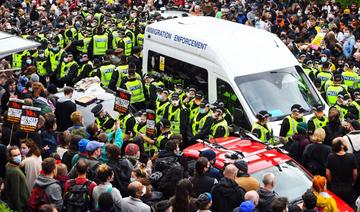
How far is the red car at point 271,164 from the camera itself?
10.4 meters

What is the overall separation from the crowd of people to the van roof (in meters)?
0.82

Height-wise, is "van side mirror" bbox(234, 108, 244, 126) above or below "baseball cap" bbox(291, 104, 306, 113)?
below

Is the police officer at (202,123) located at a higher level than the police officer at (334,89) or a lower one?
lower

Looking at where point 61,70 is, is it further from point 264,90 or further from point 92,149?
point 92,149

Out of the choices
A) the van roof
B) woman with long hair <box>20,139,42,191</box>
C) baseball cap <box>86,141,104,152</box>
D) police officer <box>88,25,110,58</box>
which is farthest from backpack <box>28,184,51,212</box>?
police officer <box>88,25,110,58</box>

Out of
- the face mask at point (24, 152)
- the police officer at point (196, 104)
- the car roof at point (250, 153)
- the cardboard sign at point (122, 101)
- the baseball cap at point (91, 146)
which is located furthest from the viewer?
the police officer at point (196, 104)

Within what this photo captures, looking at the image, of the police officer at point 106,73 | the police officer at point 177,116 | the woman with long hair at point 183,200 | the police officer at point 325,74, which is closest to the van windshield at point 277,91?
the police officer at point 177,116

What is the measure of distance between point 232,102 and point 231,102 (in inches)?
1.7

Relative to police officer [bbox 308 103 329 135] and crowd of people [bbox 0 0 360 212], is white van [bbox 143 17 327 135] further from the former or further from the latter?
police officer [bbox 308 103 329 135]

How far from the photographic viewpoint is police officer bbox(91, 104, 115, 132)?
12938 millimetres

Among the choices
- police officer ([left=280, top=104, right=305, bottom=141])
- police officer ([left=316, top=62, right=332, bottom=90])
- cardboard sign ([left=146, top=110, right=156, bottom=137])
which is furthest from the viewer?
police officer ([left=316, top=62, right=332, bottom=90])

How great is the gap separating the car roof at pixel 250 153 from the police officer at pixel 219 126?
116 centimetres

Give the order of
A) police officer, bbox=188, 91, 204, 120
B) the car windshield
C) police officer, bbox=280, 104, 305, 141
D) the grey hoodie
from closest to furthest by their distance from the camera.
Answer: the grey hoodie < the car windshield < police officer, bbox=280, 104, 305, 141 < police officer, bbox=188, 91, 204, 120

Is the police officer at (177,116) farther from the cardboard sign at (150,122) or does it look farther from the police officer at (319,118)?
the police officer at (319,118)
